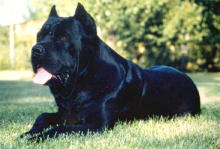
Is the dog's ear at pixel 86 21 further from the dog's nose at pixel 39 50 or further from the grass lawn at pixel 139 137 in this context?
the grass lawn at pixel 139 137

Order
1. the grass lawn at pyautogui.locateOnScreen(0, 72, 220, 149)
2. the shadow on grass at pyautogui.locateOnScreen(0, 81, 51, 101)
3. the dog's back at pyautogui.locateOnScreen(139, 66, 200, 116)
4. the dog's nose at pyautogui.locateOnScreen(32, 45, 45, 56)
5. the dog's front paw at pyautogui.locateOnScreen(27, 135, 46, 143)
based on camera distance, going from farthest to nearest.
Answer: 1. the shadow on grass at pyautogui.locateOnScreen(0, 81, 51, 101)
2. the dog's back at pyautogui.locateOnScreen(139, 66, 200, 116)
3. the dog's nose at pyautogui.locateOnScreen(32, 45, 45, 56)
4. the dog's front paw at pyautogui.locateOnScreen(27, 135, 46, 143)
5. the grass lawn at pyautogui.locateOnScreen(0, 72, 220, 149)

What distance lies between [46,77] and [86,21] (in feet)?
2.23

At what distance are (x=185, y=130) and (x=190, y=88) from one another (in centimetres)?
137

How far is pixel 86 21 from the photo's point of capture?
3.17m

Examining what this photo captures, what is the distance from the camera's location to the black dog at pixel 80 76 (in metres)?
3.02

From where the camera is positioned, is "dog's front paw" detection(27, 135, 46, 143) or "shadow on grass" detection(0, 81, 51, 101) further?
"shadow on grass" detection(0, 81, 51, 101)

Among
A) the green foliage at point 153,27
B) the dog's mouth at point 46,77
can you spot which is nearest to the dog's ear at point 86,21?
the dog's mouth at point 46,77

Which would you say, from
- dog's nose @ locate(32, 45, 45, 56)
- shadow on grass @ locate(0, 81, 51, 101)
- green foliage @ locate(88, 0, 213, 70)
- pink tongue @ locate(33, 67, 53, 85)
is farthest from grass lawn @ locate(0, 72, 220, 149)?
green foliage @ locate(88, 0, 213, 70)

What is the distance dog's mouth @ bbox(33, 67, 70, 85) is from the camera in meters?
3.11

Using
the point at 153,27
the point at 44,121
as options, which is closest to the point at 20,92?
the point at 44,121

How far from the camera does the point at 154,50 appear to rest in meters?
23.6

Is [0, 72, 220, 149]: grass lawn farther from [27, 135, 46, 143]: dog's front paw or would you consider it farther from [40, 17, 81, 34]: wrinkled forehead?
[40, 17, 81, 34]: wrinkled forehead

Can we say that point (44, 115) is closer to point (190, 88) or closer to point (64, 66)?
point (64, 66)

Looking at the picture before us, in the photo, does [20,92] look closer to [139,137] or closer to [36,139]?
[36,139]
